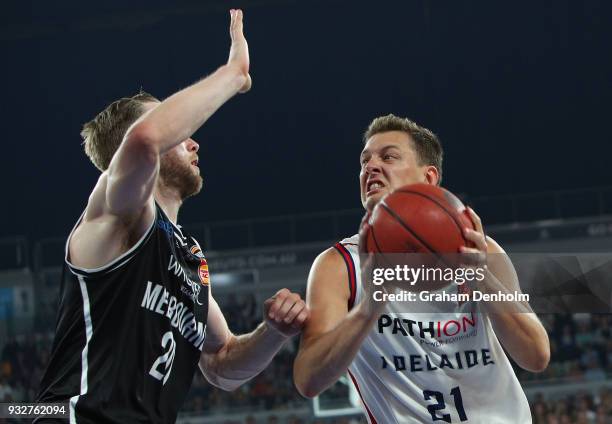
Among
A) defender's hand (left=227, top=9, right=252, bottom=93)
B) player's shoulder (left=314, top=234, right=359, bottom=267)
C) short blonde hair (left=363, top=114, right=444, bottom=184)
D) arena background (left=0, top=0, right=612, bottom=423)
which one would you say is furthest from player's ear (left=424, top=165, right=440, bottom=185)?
arena background (left=0, top=0, right=612, bottom=423)

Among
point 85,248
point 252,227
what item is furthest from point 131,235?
point 252,227

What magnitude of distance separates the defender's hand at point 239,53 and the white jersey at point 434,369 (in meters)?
0.83

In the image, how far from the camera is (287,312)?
3320 millimetres

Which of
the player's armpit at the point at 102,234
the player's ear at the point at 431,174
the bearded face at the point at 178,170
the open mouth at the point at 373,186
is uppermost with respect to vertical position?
the bearded face at the point at 178,170

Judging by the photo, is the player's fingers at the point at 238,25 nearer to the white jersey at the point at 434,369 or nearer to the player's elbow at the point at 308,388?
the white jersey at the point at 434,369

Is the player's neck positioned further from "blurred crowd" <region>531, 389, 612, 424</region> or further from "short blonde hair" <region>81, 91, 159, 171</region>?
"blurred crowd" <region>531, 389, 612, 424</region>

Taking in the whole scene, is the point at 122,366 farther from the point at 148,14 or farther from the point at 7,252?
the point at 148,14

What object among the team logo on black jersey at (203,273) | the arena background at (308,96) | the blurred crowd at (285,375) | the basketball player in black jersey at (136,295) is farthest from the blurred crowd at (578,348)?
the basketball player in black jersey at (136,295)

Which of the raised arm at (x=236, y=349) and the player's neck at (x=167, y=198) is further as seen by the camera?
the raised arm at (x=236, y=349)

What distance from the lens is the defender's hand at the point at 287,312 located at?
3.30 m

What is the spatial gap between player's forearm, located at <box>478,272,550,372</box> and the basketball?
387mm

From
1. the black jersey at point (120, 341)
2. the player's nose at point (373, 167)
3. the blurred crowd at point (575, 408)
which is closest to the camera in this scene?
the black jersey at point (120, 341)

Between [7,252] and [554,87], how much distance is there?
1286cm

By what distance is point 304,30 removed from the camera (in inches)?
806
